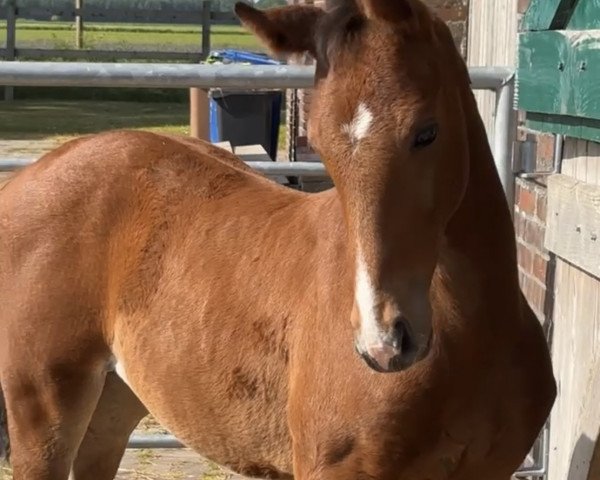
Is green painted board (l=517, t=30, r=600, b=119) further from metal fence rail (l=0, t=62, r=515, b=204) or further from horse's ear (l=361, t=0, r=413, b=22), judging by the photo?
horse's ear (l=361, t=0, r=413, b=22)

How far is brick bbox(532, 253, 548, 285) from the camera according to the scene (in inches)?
155

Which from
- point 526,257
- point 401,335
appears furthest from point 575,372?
point 401,335

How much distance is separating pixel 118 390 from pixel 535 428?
1.61 meters

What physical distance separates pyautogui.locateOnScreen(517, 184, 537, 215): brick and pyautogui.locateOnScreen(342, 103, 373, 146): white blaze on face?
1818 millimetres

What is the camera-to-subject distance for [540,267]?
402 centimetres

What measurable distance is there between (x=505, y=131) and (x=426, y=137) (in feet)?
5.52

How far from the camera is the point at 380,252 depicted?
237 centimetres

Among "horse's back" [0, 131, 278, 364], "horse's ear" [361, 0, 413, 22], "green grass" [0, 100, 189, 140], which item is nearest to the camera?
"horse's ear" [361, 0, 413, 22]

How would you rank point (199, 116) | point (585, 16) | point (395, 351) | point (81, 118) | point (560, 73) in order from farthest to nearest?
1. point (81, 118)
2. point (199, 116)
3. point (560, 73)
4. point (585, 16)
5. point (395, 351)

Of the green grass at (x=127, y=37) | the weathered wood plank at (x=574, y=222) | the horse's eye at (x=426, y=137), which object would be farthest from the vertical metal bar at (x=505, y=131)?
the green grass at (x=127, y=37)

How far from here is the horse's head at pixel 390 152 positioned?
2357mm

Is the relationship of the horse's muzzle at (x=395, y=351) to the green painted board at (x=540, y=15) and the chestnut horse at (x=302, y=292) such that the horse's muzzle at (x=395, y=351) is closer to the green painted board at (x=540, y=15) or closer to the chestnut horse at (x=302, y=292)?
the chestnut horse at (x=302, y=292)

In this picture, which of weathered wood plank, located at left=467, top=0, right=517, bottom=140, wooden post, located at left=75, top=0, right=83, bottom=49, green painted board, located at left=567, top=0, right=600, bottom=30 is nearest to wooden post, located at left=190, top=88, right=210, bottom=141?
weathered wood plank, located at left=467, top=0, right=517, bottom=140

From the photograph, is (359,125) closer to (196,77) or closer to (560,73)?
(560,73)
